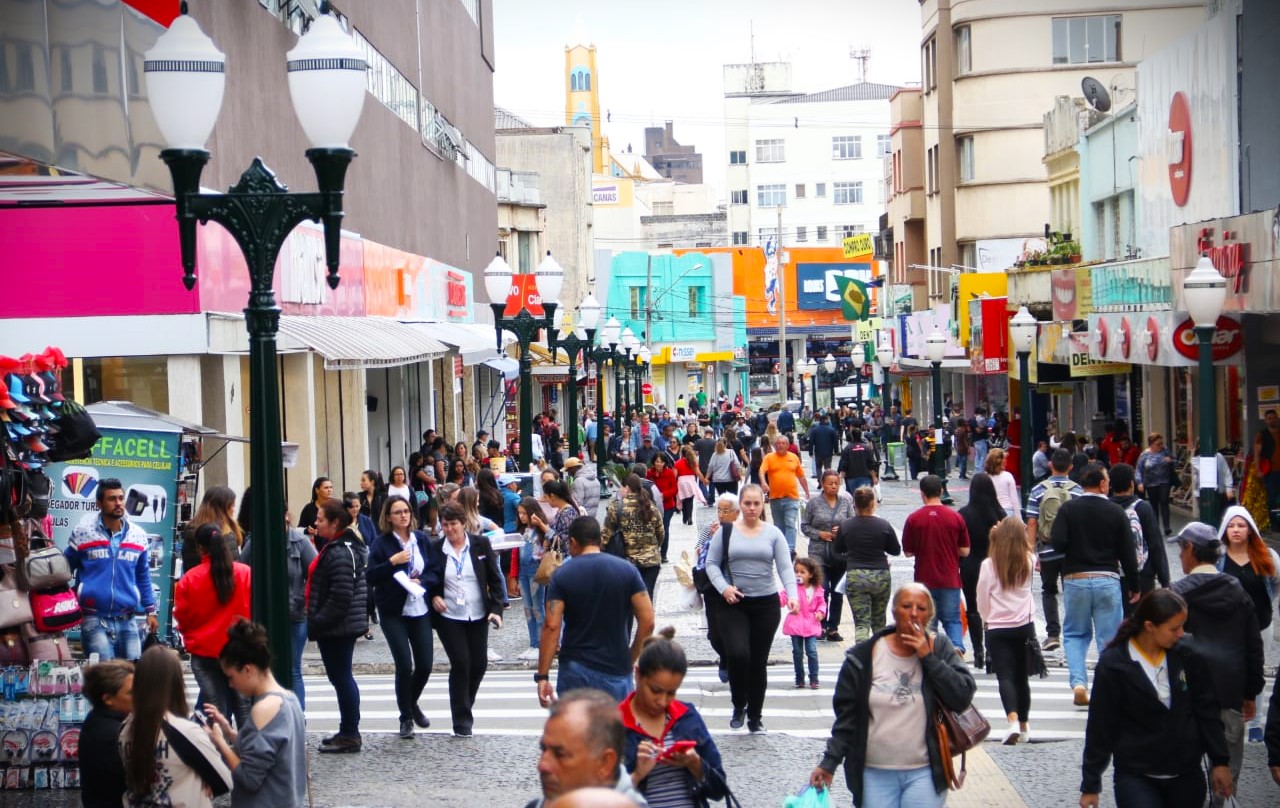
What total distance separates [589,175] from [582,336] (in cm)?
4467

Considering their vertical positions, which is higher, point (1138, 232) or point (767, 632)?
point (1138, 232)

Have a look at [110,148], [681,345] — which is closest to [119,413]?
[110,148]

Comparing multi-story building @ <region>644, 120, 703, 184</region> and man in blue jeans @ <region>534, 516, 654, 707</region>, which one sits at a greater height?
multi-story building @ <region>644, 120, 703, 184</region>

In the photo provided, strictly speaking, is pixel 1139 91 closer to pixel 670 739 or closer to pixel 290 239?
pixel 290 239

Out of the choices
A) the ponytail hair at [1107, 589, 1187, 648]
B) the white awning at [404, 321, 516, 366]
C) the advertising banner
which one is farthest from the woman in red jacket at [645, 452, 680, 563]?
the ponytail hair at [1107, 589, 1187, 648]

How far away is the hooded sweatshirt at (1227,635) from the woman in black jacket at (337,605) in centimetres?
518

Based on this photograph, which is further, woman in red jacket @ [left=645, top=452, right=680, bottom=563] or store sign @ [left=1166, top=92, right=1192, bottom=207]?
store sign @ [left=1166, top=92, right=1192, bottom=207]

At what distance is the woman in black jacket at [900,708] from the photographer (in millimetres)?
7270

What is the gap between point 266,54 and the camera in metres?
22.0

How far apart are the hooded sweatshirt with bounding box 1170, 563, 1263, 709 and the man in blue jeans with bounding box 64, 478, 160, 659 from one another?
6.98 metres

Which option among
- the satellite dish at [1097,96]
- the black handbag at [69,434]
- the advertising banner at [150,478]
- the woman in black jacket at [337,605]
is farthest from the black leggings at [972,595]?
the satellite dish at [1097,96]

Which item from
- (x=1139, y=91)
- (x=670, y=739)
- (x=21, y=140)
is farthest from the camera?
(x=1139, y=91)

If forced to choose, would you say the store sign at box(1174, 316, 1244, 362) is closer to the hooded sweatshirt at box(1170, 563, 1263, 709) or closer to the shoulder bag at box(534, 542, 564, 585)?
the shoulder bag at box(534, 542, 564, 585)

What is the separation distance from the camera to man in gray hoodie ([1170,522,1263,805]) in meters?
9.18
